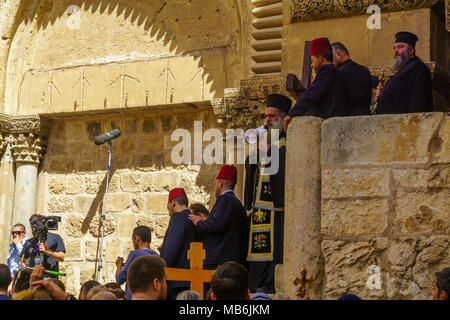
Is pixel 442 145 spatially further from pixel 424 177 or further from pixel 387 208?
pixel 387 208

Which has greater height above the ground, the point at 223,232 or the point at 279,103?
the point at 279,103

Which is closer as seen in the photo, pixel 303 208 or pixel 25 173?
pixel 303 208

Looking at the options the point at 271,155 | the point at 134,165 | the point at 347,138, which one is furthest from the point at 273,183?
the point at 134,165

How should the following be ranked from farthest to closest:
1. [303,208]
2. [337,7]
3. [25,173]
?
[25,173] → [337,7] → [303,208]

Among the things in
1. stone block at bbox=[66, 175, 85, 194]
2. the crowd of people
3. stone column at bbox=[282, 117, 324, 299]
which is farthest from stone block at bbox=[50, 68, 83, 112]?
stone column at bbox=[282, 117, 324, 299]

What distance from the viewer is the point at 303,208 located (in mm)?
5090

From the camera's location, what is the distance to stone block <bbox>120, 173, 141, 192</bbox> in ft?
34.7

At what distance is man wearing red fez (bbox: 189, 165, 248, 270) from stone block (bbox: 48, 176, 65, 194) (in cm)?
513

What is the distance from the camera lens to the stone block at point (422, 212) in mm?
4777

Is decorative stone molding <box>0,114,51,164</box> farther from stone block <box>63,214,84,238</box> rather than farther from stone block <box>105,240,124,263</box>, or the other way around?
stone block <box>105,240,124,263</box>

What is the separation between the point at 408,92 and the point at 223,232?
6.04 ft

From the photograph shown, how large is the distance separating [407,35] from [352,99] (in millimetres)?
697

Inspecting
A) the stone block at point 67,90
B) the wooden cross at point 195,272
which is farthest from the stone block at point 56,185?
the wooden cross at point 195,272

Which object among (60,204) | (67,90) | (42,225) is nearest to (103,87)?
(67,90)
